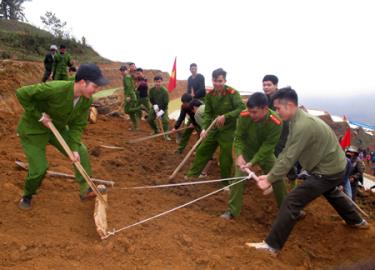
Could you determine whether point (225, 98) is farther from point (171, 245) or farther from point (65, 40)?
point (65, 40)

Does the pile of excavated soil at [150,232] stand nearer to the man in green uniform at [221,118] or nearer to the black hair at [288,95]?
the man in green uniform at [221,118]

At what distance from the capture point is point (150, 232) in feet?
13.3

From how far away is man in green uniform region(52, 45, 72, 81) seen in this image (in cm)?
1160

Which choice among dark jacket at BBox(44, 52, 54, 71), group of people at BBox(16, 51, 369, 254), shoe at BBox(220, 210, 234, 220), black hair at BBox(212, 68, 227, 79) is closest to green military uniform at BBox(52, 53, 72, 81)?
dark jacket at BBox(44, 52, 54, 71)

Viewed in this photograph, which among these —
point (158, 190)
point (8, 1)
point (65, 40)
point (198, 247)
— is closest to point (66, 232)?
point (198, 247)

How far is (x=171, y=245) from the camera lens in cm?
Result: 377

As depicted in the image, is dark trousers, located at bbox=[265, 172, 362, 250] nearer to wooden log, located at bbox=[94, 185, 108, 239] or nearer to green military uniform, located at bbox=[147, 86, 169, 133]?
wooden log, located at bbox=[94, 185, 108, 239]

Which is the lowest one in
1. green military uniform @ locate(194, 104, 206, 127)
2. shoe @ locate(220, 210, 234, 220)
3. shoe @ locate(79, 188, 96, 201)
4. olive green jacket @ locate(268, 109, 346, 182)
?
shoe @ locate(220, 210, 234, 220)

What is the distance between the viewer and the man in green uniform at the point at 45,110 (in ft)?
12.7

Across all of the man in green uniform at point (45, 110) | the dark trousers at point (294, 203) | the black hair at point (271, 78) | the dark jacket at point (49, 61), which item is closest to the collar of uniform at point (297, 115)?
the dark trousers at point (294, 203)

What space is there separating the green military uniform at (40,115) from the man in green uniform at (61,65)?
8.02 meters

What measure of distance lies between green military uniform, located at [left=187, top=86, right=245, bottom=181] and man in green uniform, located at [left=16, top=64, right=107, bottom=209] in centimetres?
229

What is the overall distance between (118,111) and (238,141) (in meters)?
8.98

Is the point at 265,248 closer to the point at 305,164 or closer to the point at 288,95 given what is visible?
the point at 305,164
